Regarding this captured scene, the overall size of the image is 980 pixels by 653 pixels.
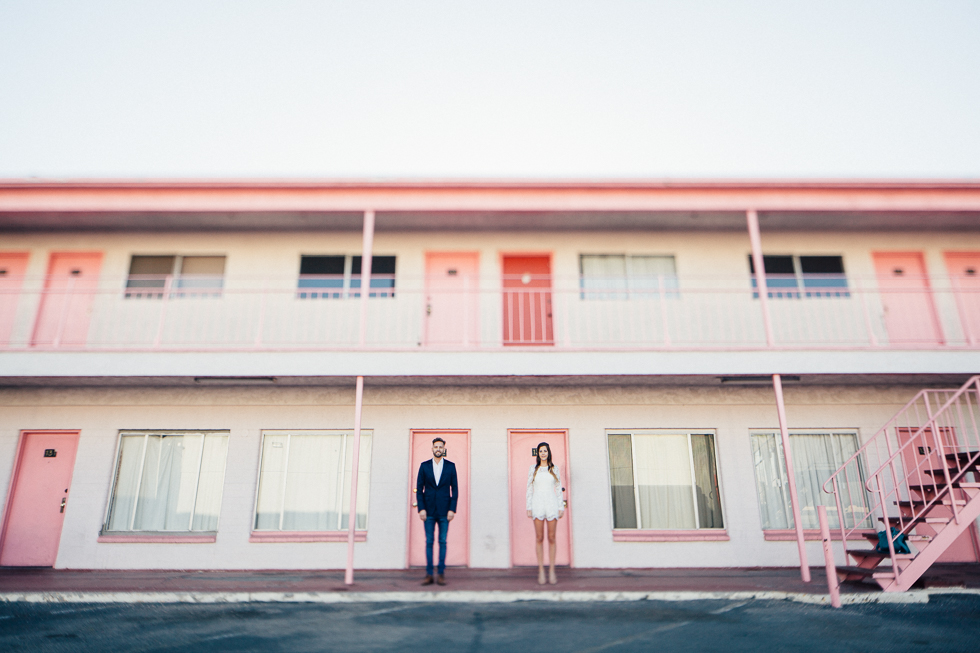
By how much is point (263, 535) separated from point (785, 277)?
937 cm

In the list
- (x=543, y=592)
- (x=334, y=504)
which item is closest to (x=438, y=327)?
(x=334, y=504)

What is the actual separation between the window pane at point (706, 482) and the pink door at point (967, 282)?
4.63 meters

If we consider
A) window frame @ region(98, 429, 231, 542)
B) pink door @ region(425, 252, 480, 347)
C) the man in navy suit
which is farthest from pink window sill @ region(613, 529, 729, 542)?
window frame @ region(98, 429, 231, 542)

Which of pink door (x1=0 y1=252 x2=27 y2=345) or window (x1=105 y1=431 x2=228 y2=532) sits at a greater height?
pink door (x1=0 y1=252 x2=27 y2=345)

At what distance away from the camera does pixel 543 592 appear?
653 cm

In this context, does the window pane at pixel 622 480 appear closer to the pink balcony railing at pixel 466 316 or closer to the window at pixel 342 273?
the pink balcony railing at pixel 466 316

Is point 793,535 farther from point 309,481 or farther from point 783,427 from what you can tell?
point 309,481

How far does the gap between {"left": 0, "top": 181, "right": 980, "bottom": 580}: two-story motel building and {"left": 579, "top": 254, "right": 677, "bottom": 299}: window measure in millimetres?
62

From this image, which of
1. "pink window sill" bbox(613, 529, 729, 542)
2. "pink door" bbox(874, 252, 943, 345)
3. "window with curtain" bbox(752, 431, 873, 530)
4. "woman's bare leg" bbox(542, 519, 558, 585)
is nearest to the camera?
"woman's bare leg" bbox(542, 519, 558, 585)

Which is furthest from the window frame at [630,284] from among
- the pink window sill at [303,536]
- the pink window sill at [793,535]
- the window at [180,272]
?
the window at [180,272]

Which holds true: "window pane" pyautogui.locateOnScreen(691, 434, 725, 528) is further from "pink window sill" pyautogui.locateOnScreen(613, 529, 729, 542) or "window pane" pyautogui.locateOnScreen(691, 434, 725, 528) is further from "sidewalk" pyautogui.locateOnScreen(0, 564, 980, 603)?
"sidewalk" pyautogui.locateOnScreen(0, 564, 980, 603)

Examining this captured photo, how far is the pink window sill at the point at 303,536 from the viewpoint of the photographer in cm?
850

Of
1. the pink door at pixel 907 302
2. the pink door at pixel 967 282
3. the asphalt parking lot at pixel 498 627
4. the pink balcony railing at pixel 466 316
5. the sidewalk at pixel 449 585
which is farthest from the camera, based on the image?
the pink door at pixel 907 302

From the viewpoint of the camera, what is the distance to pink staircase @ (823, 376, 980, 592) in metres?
6.33
